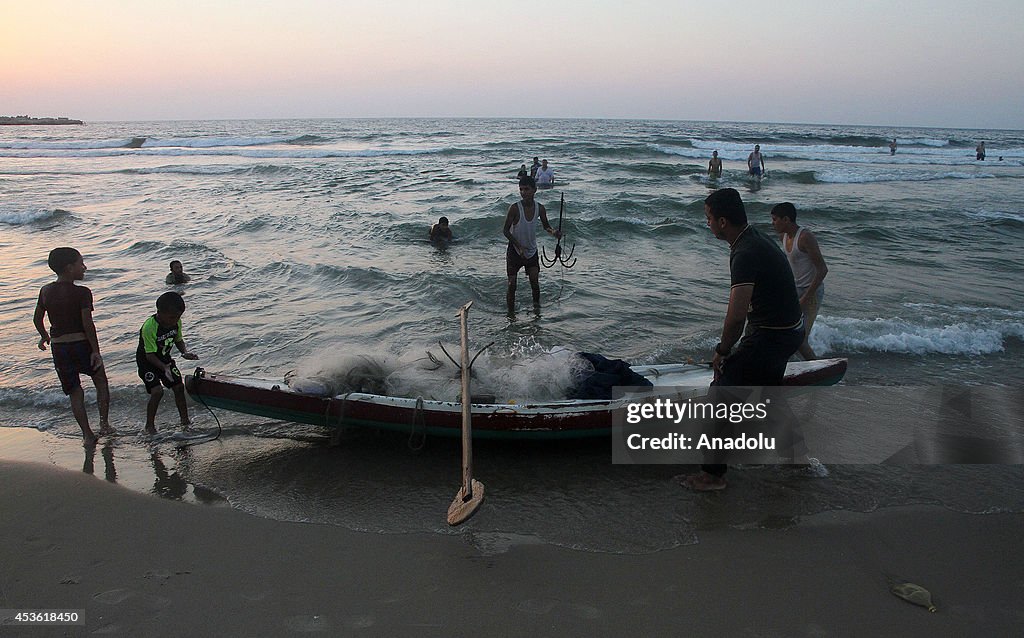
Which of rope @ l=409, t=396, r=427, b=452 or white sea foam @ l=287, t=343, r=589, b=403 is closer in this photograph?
rope @ l=409, t=396, r=427, b=452

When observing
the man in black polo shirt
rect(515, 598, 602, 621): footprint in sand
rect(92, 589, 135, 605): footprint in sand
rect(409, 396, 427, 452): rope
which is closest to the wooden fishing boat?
rect(409, 396, 427, 452): rope

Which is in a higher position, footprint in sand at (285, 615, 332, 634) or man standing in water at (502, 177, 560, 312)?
man standing in water at (502, 177, 560, 312)

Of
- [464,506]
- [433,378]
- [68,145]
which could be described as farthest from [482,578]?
[68,145]

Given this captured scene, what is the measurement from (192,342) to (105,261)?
6.26 m

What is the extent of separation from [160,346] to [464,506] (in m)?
3.19

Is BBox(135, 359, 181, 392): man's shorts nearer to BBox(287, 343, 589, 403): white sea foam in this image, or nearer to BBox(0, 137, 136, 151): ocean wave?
BBox(287, 343, 589, 403): white sea foam

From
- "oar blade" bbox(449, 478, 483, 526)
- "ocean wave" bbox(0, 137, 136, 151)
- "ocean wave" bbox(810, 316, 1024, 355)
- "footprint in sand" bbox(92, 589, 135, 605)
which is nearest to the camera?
"footprint in sand" bbox(92, 589, 135, 605)

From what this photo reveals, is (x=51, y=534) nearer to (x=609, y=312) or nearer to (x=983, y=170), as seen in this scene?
(x=609, y=312)

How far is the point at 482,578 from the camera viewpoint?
3.41 metres

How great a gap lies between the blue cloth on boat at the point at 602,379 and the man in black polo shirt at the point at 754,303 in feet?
4.37

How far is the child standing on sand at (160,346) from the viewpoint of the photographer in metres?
5.12

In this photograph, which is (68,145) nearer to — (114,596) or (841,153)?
(114,596)

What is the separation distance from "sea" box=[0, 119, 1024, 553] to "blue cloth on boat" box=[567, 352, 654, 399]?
0.32 metres

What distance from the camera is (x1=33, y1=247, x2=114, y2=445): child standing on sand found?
4918mm
